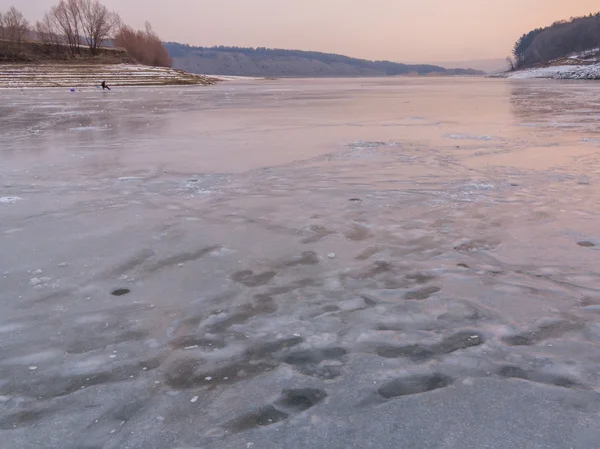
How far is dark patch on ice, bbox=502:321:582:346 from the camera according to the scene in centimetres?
314

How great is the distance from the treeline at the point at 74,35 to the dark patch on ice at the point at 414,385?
8998 centimetres

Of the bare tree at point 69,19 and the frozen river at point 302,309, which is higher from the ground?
the bare tree at point 69,19

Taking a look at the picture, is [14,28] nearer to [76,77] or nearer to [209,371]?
[76,77]

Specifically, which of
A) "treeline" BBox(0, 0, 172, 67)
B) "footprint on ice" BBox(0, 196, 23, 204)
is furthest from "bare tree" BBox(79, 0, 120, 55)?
"footprint on ice" BBox(0, 196, 23, 204)

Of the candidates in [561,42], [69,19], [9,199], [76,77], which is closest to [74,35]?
[69,19]

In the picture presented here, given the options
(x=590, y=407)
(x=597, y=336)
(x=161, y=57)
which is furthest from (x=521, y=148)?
(x=161, y=57)

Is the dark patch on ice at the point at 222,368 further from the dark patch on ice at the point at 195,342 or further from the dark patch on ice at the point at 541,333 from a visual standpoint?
the dark patch on ice at the point at 541,333

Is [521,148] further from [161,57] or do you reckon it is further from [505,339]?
[161,57]

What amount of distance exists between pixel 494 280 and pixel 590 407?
5.29 feet

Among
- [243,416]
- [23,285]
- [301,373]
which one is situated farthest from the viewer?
[23,285]

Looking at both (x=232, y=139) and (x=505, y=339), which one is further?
(x=232, y=139)

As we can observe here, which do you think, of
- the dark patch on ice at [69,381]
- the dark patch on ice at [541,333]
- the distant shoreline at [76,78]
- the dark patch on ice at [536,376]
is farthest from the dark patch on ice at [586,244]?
the distant shoreline at [76,78]

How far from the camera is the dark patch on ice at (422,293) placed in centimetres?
379

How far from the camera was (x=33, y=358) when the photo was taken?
9.93 feet
